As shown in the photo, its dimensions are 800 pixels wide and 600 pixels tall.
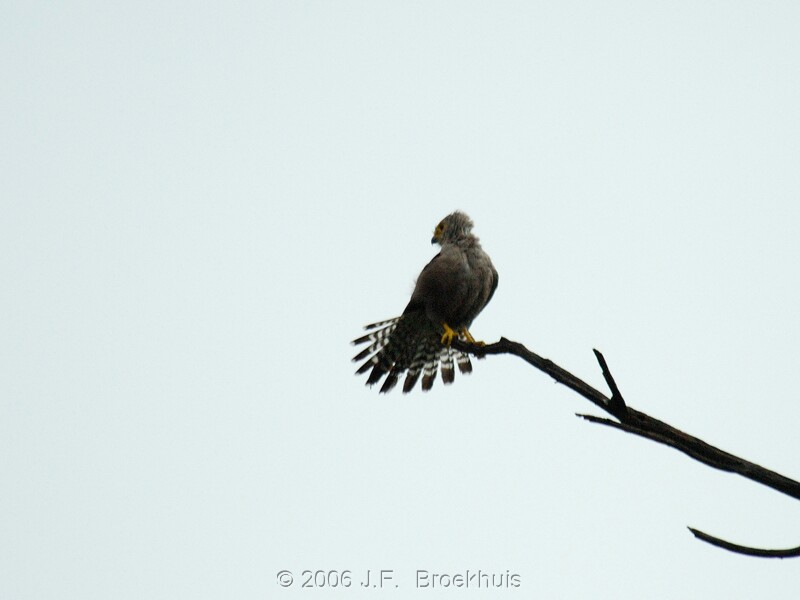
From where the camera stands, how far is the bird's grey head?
6664 mm

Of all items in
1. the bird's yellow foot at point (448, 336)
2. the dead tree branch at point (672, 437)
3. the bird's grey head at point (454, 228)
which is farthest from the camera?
the bird's grey head at point (454, 228)

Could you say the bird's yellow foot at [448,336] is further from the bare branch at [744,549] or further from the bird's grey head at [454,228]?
the bare branch at [744,549]

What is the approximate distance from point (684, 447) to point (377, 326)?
4686 millimetres

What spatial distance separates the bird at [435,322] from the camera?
6.12 metres

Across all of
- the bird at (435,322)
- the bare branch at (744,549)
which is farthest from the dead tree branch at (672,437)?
the bird at (435,322)

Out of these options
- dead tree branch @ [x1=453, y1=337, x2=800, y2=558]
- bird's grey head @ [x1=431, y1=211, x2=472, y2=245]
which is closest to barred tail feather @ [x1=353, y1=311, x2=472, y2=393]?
bird's grey head @ [x1=431, y1=211, x2=472, y2=245]

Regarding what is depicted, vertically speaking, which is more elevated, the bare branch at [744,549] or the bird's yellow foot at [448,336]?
the bird's yellow foot at [448,336]

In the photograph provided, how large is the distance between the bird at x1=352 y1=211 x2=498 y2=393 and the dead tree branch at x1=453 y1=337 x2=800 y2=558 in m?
3.67

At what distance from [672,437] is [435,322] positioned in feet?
14.8

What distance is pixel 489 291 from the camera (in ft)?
20.8

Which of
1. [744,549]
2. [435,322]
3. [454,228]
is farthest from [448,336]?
[744,549]

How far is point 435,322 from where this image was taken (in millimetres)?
6344

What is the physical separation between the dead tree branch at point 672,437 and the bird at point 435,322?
367cm

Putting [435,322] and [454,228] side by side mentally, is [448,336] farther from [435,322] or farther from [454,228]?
[454,228]
